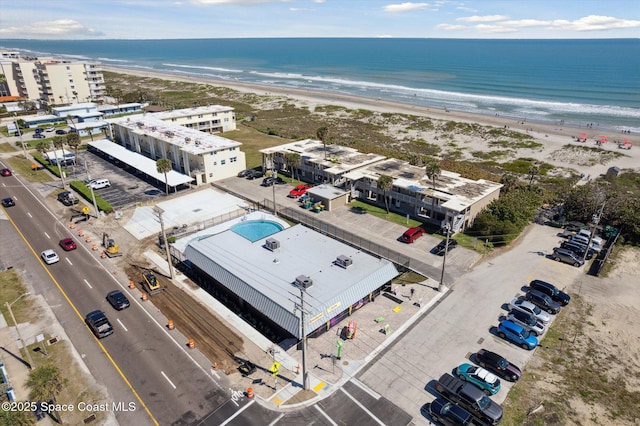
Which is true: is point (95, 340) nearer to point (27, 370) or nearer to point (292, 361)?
point (27, 370)

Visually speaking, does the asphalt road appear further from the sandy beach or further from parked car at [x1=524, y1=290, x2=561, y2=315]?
the sandy beach

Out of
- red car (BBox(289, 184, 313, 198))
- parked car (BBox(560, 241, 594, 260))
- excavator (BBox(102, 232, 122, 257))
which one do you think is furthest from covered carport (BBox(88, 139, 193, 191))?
parked car (BBox(560, 241, 594, 260))

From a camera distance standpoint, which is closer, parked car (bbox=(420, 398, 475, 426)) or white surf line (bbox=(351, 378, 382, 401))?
parked car (bbox=(420, 398, 475, 426))

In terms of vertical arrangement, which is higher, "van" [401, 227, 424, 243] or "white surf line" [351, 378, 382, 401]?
"van" [401, 227, 424, 243]

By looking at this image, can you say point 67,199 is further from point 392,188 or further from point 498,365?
point 498,365

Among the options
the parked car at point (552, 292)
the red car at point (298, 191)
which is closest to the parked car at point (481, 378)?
the parked car at point (552, 292)

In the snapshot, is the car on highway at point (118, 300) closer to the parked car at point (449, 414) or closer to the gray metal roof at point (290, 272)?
the gray metal roof at point (290, 272)
